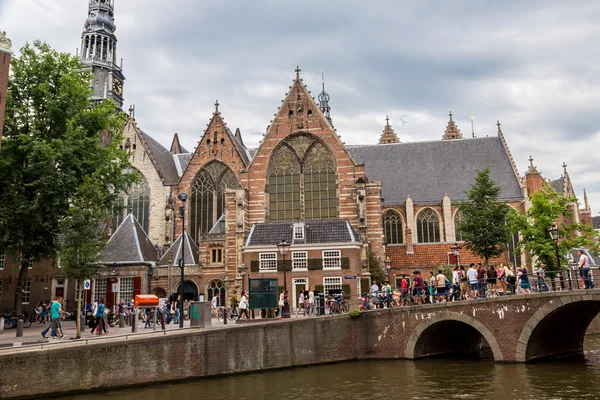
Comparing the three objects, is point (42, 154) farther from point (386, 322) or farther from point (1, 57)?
point (386, 322)

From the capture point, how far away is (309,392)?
16.5 m

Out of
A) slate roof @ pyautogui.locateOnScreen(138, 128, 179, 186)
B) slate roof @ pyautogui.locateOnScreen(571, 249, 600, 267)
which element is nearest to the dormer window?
slate roof @ pyautogui.locateOnScreen(138, 128, 179, 186)

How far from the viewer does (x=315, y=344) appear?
898 inches

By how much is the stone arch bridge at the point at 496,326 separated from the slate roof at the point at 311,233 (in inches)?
317

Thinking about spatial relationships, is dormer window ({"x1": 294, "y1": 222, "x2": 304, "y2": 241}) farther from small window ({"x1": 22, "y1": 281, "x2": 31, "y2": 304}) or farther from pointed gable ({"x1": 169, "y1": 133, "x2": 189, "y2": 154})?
pointed gable ({"x1": 169, "y1": 133, "x2": 189, "y2": 154})

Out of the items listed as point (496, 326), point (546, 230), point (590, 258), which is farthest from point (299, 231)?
point (590, 258)

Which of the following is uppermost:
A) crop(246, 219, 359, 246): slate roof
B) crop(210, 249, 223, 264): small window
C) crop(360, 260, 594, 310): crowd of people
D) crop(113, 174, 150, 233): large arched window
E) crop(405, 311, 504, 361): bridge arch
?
crop(113, 174, 150, 233): large arched window

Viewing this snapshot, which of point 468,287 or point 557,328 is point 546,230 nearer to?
point 557,328

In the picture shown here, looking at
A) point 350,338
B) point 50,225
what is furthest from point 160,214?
point 350,338

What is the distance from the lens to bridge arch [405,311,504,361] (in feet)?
71.1

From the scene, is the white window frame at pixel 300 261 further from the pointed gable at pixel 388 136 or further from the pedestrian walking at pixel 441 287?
the pointed gable at pixel 388 136

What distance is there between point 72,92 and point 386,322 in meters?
19.9

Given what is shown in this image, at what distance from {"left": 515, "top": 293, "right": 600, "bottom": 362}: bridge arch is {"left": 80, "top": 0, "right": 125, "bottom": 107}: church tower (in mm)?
48313

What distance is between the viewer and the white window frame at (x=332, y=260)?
30.7 m
